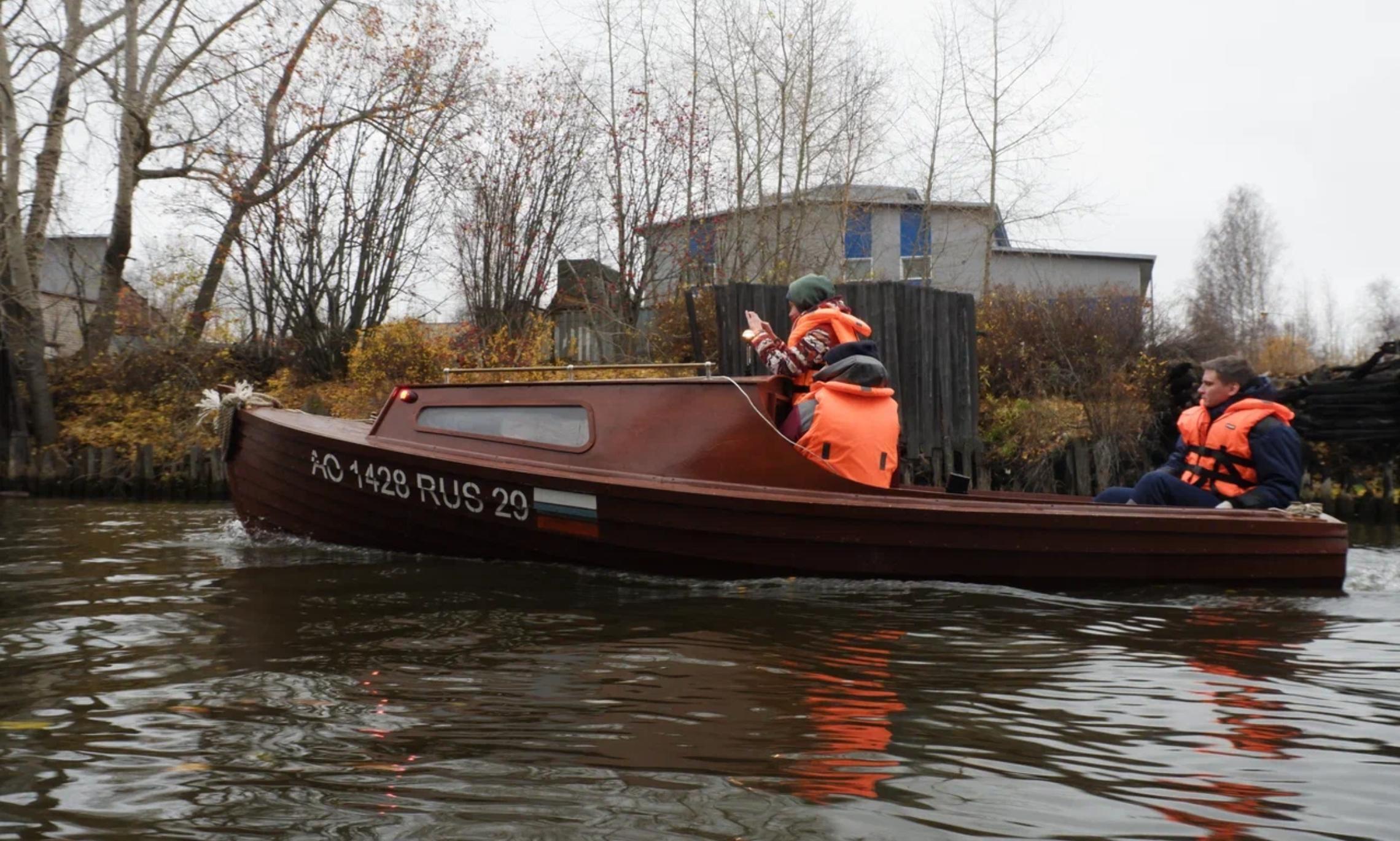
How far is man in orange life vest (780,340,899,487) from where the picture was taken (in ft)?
23.4

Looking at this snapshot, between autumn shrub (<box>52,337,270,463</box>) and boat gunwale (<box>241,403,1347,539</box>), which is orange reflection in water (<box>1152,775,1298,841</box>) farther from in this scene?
autumn shrub (<box>52,337,270,463</box>)

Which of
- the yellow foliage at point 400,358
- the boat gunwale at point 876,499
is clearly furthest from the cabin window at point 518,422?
the yellow foliage at point 400,358

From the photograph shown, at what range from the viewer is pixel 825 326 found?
7391 millimetres

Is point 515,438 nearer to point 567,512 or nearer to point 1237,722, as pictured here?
point 567,512

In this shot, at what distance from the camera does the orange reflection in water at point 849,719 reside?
10.4 feet

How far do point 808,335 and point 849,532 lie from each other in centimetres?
129

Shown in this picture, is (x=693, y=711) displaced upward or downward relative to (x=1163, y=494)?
downward

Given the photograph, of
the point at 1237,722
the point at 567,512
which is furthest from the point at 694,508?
the point at 1237,722

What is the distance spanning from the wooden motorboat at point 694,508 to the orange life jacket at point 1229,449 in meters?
0.46

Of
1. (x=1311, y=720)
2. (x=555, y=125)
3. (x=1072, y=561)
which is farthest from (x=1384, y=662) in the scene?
(x=555, y=125)

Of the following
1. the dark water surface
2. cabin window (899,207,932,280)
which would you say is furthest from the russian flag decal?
cabin window (899,207,932,280)

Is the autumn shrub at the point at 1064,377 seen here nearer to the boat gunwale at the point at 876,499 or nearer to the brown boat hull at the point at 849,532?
the boat gunwale at the point at 876,499

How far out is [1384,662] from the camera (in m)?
4.88

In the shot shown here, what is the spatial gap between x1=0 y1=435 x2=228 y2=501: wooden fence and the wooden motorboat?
866 centimetres
